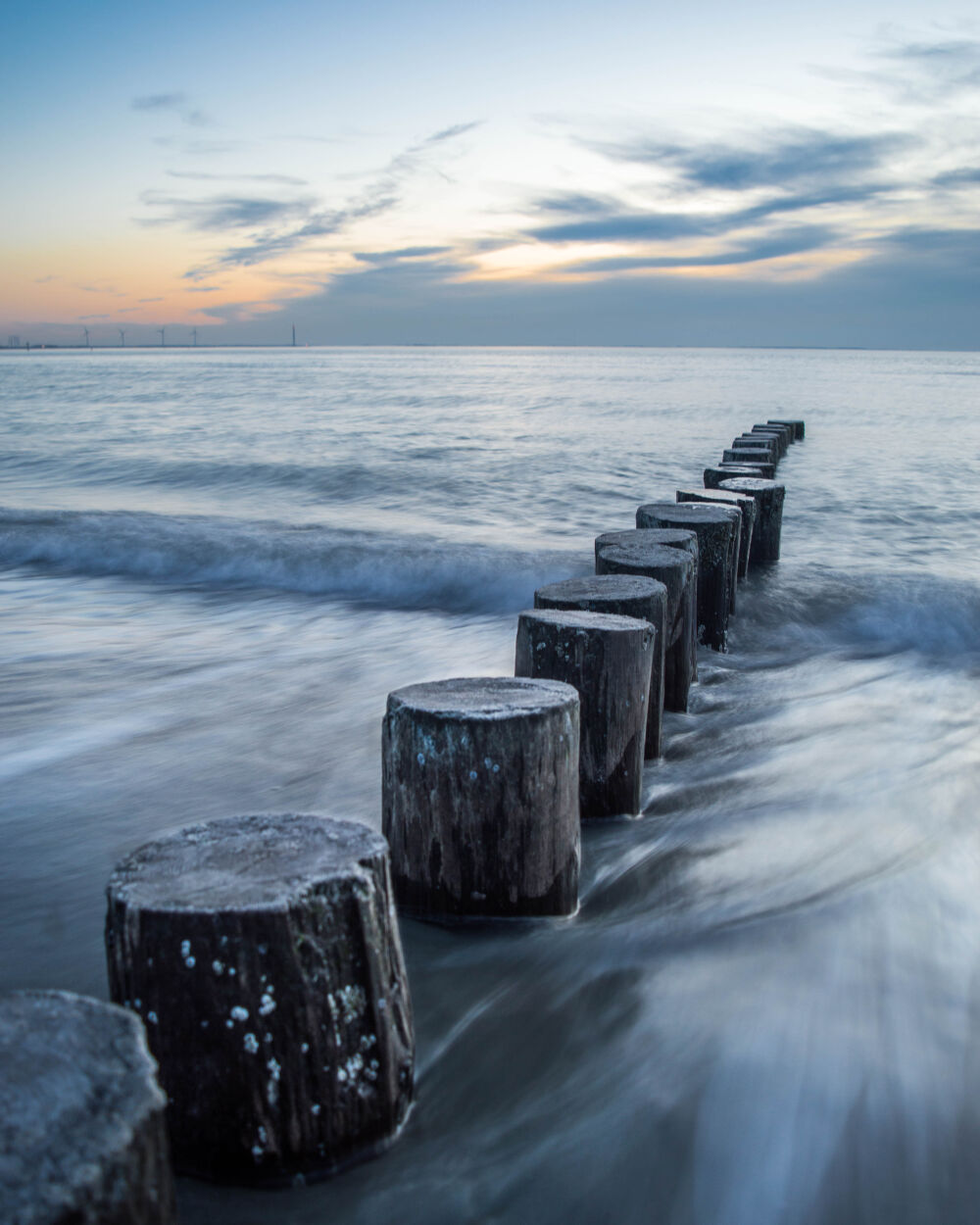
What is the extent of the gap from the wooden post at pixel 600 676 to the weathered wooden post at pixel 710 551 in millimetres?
1955

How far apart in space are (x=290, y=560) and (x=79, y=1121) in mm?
7572

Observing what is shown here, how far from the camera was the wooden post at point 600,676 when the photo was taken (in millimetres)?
Answer: 2689

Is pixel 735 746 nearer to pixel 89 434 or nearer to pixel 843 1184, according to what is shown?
pixel 843 1184

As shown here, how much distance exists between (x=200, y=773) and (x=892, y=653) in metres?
3.97

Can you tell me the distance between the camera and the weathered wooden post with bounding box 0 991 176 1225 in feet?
2.78

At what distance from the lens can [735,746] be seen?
3836 millimetres

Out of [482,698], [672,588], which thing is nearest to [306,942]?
[482,698]

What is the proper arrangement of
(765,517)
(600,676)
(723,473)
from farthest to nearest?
(723,473) < (765,517) < (600,676)

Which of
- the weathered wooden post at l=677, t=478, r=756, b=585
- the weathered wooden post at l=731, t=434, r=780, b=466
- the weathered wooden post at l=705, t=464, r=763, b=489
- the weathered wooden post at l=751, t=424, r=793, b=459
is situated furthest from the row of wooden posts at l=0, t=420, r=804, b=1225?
the weathered wooden post at l=751, t=424, r=793, b=459

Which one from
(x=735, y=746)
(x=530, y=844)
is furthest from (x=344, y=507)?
(x=530, y=844)

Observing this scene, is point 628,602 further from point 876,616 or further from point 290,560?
point 290,560

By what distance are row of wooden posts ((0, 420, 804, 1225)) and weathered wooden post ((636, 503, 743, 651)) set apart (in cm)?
182

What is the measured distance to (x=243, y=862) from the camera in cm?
147

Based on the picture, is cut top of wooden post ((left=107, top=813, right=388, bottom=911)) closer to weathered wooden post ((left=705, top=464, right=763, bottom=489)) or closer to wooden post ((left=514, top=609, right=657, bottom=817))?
wooden post ((left=514, top=609, right=657, bottom=817))
